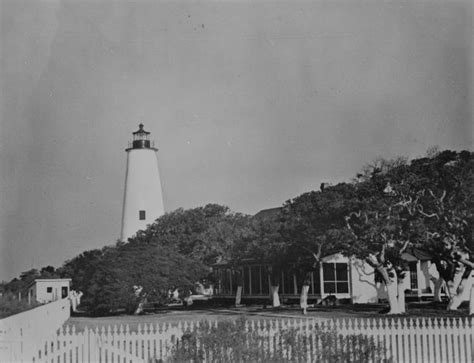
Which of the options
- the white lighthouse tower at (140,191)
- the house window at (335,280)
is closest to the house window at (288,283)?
the house window at (335,280)

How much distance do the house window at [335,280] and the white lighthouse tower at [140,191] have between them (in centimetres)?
1626

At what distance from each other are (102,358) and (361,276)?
2333 centimetres

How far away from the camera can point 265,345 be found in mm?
12539

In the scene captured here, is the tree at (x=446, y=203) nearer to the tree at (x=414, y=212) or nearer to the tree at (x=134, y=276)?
the tree at (x=414, y=212)

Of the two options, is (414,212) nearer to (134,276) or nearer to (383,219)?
(383,219)

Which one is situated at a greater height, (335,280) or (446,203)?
(446,203)

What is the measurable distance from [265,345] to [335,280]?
23.1 metres

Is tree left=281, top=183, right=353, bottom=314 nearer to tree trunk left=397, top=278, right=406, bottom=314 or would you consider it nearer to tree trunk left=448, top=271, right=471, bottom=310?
tree trunk left=397, top=278, right=406, bottom=314

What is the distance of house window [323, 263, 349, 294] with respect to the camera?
35062 mm

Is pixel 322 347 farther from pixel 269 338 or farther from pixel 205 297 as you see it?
pixel 205 297

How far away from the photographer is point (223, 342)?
39.4 ft

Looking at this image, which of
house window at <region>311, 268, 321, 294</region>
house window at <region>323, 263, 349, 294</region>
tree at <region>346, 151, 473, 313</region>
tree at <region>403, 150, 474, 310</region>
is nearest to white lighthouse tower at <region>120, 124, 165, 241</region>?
house window at <region>311, 268, 321, 294</region>

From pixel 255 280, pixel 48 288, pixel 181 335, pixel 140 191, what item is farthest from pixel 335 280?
pixel 48 288

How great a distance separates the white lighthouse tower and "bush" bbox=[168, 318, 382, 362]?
35363 mm
